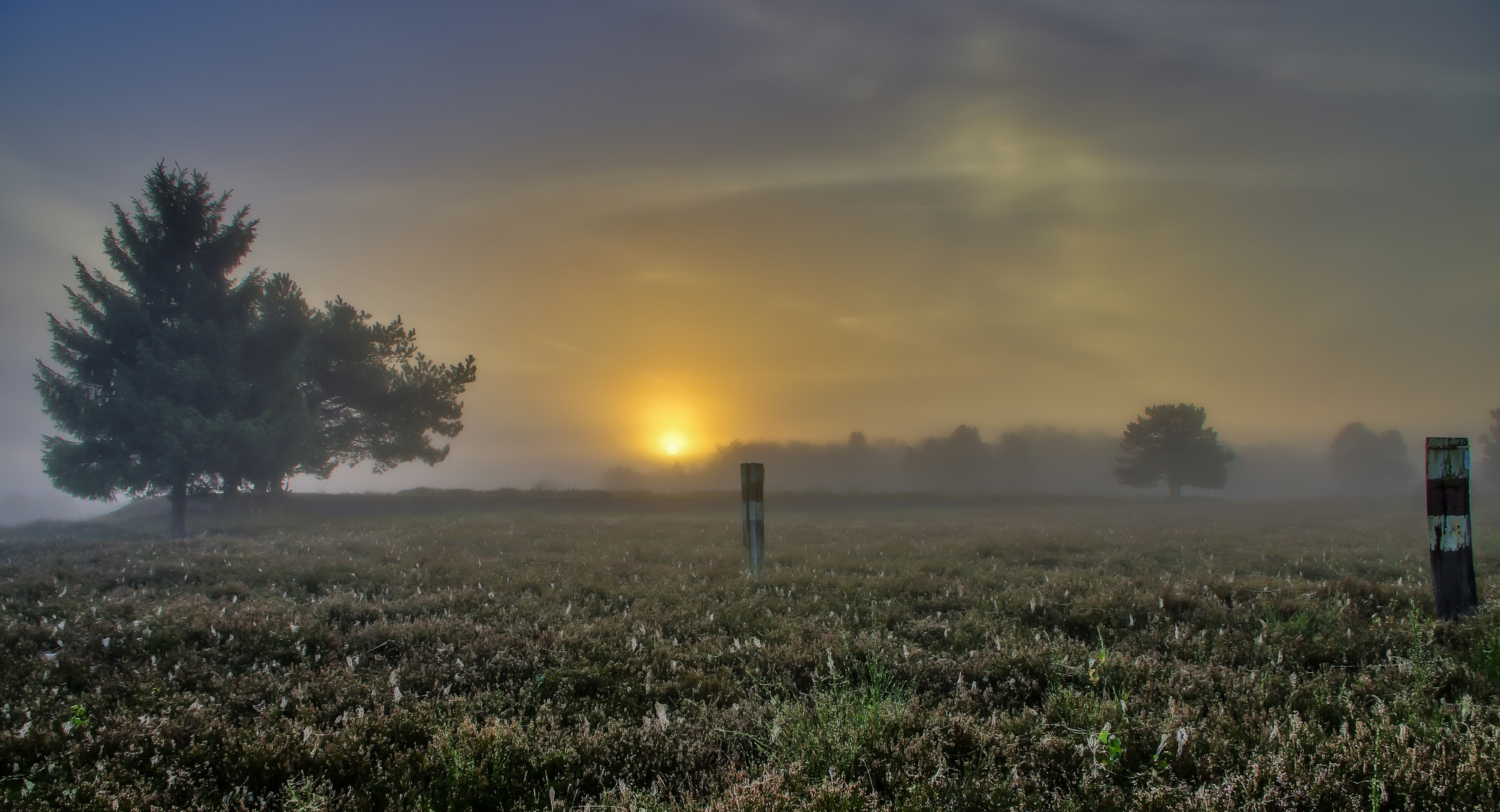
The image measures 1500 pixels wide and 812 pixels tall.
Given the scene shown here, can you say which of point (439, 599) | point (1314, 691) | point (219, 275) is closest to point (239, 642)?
point (439, 599)

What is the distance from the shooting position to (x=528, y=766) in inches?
153

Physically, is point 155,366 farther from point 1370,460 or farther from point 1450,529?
point 1370,460

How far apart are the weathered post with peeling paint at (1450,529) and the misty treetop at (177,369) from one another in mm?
33534

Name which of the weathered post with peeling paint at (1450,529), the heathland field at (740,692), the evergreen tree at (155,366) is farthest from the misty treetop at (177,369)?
the weathered post with peeling paint at (1450,529)

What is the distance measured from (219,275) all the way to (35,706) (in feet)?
102

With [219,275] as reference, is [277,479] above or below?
below

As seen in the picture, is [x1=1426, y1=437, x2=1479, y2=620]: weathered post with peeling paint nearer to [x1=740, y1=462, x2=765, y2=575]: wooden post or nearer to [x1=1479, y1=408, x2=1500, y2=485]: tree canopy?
[x1=740, y1=462, x2=765, y2=575]: wooden post

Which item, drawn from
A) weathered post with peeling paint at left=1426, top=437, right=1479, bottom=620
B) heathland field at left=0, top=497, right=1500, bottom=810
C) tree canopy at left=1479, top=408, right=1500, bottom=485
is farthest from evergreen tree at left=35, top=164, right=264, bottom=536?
tree canopy at left=1479, top=408, right=1500, bottom=485

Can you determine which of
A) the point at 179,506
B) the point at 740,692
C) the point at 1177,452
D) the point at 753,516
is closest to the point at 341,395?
the point at 179,506

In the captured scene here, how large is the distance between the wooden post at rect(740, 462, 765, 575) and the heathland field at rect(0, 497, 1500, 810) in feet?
2.93

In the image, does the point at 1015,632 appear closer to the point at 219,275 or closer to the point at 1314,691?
the point at 1314,691

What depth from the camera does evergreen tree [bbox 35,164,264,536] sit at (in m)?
25.5

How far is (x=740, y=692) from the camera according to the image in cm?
509

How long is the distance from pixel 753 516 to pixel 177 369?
26.5 m
